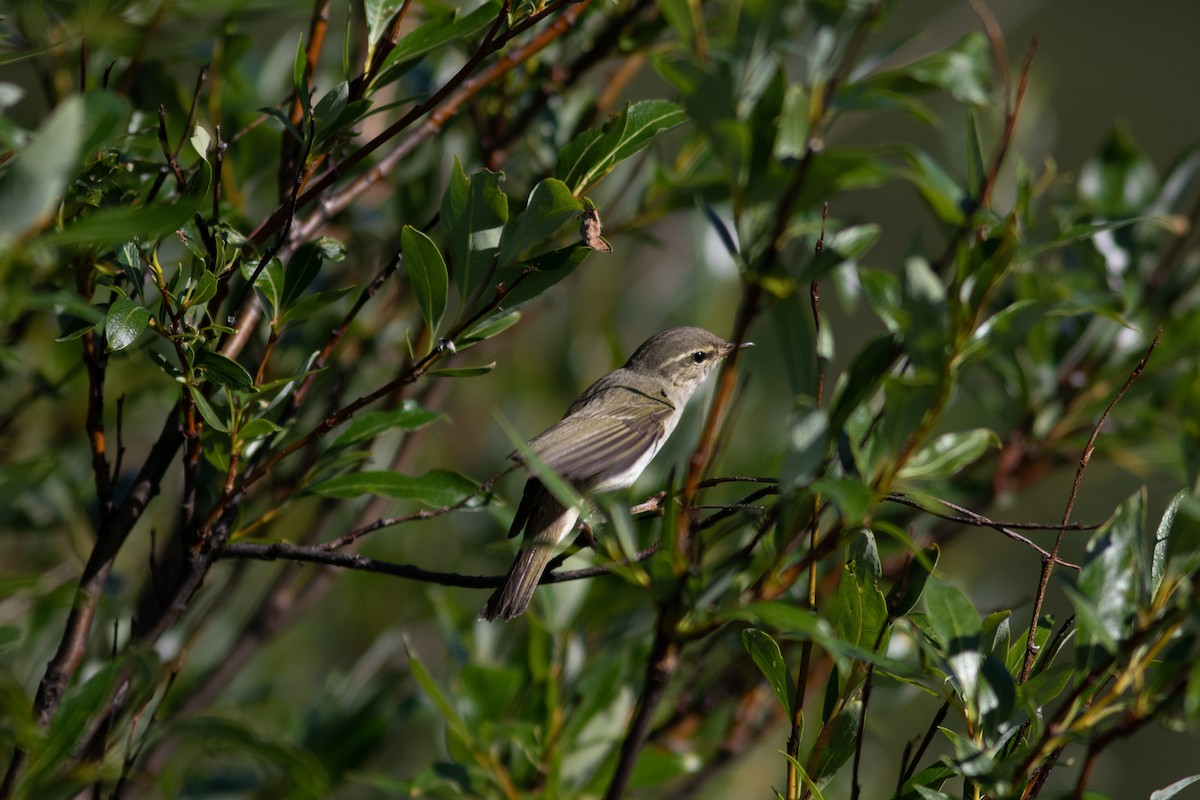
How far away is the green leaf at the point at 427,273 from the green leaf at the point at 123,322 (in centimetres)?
38

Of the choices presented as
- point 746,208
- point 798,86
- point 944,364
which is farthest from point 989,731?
point 798,86

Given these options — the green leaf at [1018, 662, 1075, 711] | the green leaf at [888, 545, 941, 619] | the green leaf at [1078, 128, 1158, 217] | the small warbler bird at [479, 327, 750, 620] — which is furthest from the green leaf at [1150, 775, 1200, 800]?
the green leaf at [1078, 128, 1158, 217]

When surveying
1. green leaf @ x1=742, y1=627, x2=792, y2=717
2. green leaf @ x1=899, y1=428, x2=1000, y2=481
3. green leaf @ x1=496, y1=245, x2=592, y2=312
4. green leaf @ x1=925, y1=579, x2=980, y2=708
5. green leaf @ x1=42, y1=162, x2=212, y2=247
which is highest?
green leaf @ x1=42, y1=162, x2=212, y2=247

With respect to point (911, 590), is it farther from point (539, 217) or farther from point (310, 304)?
point (310, 304)

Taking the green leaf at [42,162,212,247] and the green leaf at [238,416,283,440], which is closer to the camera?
the green leaf at [42,162,212,247]

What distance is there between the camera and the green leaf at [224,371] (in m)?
1.47

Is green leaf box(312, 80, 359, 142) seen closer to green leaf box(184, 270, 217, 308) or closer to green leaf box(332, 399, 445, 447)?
green leaf box(184, 270, 217, 308)

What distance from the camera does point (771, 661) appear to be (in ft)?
4.96

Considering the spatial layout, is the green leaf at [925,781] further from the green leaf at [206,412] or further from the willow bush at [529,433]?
the green leaf at [206,412]

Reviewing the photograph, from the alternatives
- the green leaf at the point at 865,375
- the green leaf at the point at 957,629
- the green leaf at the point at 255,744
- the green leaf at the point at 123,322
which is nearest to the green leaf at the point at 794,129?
the green leaf at the point at 865,375

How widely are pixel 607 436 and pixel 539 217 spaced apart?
1059 mm

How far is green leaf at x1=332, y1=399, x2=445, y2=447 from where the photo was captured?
178 cm

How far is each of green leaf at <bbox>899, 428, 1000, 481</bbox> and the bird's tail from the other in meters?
0.89

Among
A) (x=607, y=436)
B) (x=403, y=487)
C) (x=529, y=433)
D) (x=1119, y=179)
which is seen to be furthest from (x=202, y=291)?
(x=1119, y=179)
